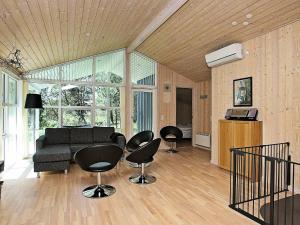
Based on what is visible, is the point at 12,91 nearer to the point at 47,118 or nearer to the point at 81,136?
the point at 47,118

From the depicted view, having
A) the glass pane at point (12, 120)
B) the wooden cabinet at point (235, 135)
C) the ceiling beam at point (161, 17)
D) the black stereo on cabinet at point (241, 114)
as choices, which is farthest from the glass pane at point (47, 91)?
the black stereo on cabinet at point (241, 114)

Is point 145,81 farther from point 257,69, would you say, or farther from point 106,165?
point 106,165

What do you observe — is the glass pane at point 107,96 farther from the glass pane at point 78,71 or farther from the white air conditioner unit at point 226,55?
the white air conditioner unit at point 226,55

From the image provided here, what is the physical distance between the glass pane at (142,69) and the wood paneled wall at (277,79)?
3.14 metres

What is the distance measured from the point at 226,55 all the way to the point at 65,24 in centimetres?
327

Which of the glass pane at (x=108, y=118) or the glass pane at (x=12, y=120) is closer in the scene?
the glass pane at (x=12, y=120)

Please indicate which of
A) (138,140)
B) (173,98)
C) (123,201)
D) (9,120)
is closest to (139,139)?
(138,140)

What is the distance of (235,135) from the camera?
4.39 m

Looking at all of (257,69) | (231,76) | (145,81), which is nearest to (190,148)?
(145,81)

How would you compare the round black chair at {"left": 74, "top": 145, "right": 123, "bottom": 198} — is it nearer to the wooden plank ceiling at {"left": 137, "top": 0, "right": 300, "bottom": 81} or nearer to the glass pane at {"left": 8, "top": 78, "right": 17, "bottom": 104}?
the wooden plank ceiling at {"left": 137, "top": 0, "right": 300, "bottom": 81}

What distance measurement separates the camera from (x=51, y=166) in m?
4.28

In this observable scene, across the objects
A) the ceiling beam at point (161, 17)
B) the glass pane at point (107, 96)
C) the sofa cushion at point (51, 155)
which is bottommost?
the sofa cushion at point (51, 155)

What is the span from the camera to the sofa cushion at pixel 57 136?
5355mm

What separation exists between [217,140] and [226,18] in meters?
2.81
